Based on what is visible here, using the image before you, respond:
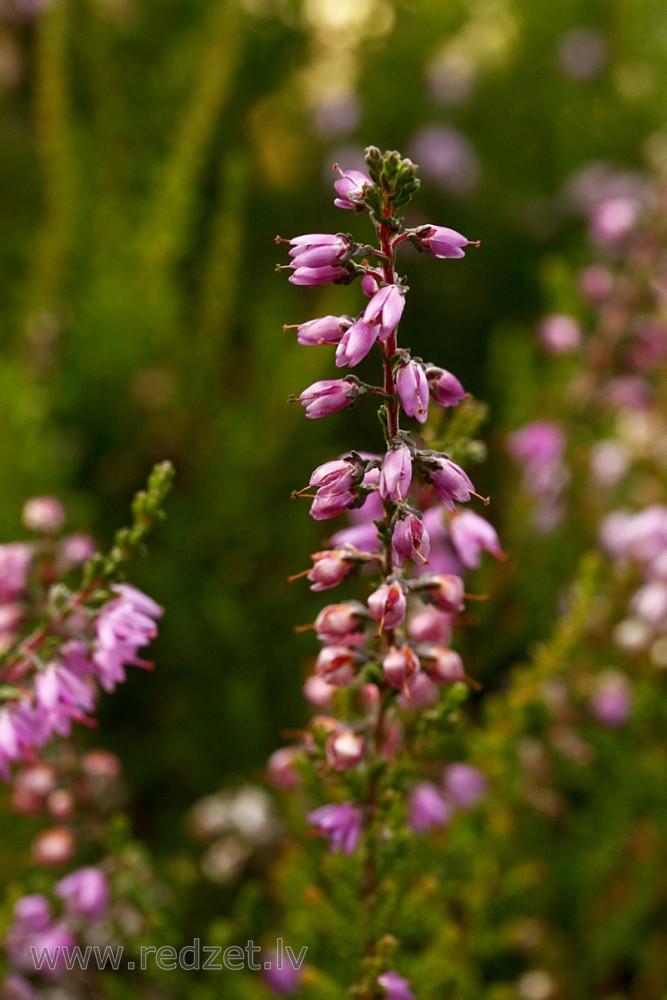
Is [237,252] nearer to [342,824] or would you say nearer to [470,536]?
[470,536]

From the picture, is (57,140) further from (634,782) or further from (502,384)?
(634,782)

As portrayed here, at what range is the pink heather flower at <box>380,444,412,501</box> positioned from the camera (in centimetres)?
69

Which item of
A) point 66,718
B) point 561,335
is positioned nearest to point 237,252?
point 561,335

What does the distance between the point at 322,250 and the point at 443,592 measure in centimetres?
31

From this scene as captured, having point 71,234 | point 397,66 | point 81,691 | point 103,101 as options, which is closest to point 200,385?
point 71,234

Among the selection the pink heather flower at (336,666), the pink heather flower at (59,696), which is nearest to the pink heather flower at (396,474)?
the pink heather flower at (336,666)

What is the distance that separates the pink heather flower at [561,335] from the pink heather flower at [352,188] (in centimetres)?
120

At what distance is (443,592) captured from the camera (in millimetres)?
854

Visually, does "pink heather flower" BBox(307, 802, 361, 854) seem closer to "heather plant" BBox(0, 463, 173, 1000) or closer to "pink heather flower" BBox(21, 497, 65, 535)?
"heather plant" BBox(0, 463, 173, 1000)

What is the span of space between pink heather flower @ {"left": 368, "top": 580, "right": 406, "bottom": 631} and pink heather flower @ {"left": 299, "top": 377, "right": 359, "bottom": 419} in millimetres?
142

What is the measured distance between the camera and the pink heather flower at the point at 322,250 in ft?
2.34

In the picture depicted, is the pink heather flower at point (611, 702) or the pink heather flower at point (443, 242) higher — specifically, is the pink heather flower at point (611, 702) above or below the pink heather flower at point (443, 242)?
below

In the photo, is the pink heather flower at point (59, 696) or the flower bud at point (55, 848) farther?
the flower bud at point (55, 848)

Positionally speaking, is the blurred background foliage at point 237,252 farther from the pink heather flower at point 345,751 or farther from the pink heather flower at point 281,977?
the pink heather flower at point 345,751
